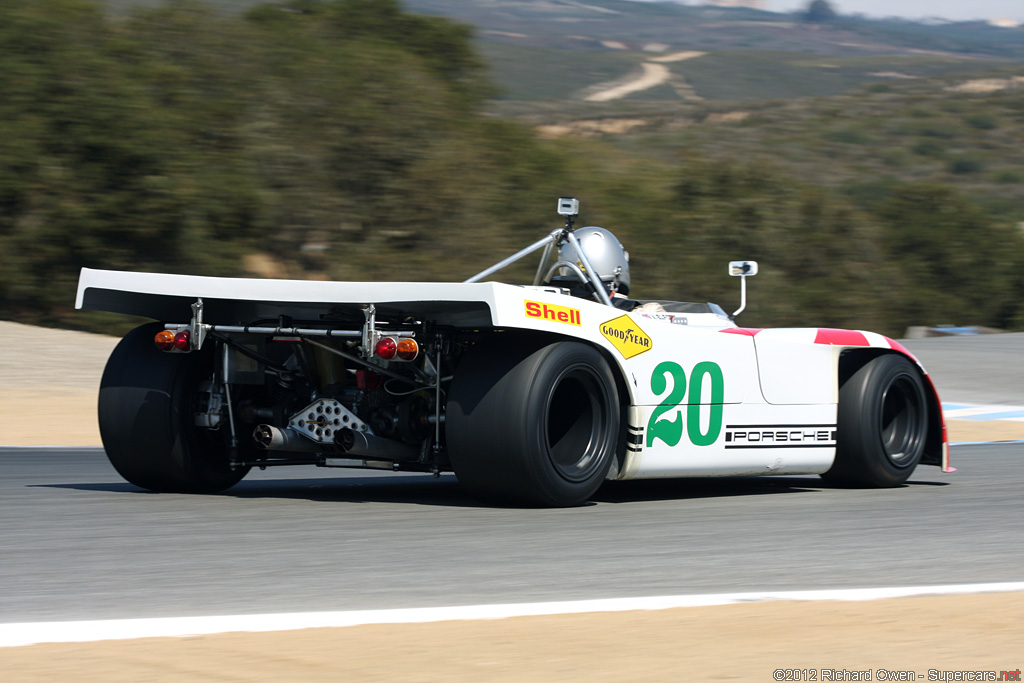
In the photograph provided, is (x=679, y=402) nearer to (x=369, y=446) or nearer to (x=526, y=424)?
(x=526, y=424)

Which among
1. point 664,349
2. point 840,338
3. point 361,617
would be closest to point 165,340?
point 664,349

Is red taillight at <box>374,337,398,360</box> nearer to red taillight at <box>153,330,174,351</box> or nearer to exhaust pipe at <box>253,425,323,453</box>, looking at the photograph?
exhaust pipe at <box>253,425,323,453</box>

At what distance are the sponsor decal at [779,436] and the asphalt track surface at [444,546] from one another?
1.10 feet

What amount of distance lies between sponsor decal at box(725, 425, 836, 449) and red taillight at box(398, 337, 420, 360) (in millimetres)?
2255

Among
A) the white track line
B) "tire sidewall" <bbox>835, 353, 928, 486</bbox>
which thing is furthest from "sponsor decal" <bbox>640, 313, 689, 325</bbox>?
the white track line

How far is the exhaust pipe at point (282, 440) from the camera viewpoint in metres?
7.27

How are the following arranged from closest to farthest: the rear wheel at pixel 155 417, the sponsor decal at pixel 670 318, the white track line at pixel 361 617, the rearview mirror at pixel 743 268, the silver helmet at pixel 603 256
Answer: the white track line at pixel 361 617 < the rear wheel at pixel 155 417 < the sponsor decal at pixel 670 318 < the silver helmet at pixel 603 256 < the rearview mirror at pixel 743 268

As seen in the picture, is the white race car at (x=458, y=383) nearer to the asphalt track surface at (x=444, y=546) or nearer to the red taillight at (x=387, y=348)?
the red taillight at (x=387, y=348)

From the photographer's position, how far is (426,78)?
93.8ft

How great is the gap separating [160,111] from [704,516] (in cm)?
1953

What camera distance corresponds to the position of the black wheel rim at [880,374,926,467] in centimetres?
920

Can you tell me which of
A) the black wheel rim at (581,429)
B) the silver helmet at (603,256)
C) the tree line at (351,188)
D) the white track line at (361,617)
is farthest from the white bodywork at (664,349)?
the tree line at (351,188)

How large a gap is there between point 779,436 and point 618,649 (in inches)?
182

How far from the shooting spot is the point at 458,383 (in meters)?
6.85
